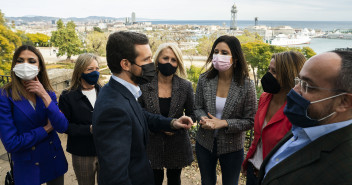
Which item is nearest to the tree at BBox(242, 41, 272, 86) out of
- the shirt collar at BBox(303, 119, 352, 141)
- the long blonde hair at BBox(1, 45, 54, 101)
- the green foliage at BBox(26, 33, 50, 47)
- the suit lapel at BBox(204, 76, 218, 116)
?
the suit lapel at BBox(204, 76, 218, 116)

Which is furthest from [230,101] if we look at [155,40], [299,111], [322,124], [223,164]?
[155,40]

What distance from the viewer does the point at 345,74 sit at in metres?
1.38

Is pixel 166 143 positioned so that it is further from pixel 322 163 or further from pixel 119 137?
pixel 322 163

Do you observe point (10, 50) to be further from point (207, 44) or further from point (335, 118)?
point (207, 44)

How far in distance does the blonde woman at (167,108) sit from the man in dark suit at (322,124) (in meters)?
1.49

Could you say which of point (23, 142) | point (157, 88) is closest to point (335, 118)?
point (157, 88)

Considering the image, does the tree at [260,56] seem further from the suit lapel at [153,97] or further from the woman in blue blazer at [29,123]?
the woman in blue blazer at [29,123]

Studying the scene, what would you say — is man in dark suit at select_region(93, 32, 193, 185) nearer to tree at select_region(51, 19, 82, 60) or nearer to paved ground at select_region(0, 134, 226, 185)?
paved ground at select_region(0, 134, 226, 185)

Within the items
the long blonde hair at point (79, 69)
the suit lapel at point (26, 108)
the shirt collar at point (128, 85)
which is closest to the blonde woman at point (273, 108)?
the shirt collar at point (128, 85)

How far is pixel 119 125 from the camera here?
1.65 metres

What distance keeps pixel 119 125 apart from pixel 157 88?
1.44 m

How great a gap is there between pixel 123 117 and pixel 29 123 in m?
1.51

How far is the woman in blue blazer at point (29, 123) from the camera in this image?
7.79 feet

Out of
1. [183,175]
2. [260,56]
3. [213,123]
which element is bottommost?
[183,175]
